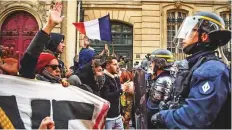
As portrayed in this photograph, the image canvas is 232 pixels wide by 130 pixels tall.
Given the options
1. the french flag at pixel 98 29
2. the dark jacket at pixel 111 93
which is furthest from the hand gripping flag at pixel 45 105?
the french flag at pixel 98 29

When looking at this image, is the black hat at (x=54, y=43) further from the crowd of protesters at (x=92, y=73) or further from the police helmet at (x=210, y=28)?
the police helmet at (x=210, y=28)

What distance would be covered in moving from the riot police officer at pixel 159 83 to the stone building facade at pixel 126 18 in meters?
13.0

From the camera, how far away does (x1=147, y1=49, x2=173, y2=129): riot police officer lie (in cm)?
430

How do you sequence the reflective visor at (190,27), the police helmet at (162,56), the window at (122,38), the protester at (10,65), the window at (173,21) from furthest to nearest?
the window at (173,21)
the window at (122,38)
the police helmet at (162,56)
the protester at (10,65)
the reflective visor at (190,27)

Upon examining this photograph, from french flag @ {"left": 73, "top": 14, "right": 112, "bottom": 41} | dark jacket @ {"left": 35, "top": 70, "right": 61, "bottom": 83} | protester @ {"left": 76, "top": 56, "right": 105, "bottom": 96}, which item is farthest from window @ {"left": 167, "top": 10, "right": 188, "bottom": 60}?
dark jacket @ {"left": 35, "top": 70, "right": 61, "bottom": 83}

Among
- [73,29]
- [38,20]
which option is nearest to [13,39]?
[38,20]

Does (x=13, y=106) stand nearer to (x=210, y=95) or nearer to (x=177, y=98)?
(x=177, y=98)

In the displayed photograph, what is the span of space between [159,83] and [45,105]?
1.66m

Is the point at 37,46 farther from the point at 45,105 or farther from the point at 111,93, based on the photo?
the point at 111,93

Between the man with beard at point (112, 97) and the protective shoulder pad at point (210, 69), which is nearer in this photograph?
the protective shoulder pad at point (210, 69)

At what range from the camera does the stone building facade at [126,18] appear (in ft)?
60.2

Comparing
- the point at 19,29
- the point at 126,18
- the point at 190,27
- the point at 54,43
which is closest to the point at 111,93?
the point at 54,43

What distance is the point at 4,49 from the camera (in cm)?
399

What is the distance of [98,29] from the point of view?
28.7ft
